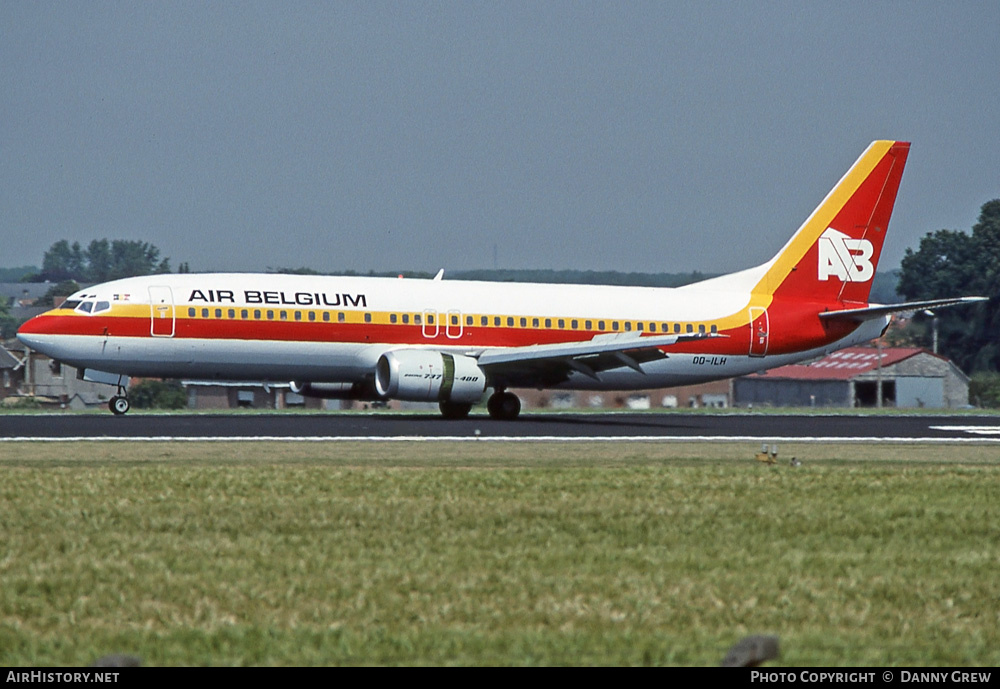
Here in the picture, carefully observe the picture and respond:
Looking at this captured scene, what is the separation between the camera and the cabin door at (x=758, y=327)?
142ft

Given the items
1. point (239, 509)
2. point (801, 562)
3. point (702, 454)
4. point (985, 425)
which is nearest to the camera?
point (801, 562)

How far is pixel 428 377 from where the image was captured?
37.1 m

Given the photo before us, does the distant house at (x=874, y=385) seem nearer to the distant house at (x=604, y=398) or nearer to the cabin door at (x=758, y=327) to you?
the distant house at (x=604, y=398)

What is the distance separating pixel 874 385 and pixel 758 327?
54.7m

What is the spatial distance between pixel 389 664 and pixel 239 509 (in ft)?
24.9

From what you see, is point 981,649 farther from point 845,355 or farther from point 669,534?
point 845,355

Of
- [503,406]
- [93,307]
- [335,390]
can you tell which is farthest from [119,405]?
[503,406]

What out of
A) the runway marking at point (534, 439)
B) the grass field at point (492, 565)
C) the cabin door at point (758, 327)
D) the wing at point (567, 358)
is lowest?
the grass field at point (492, 565)

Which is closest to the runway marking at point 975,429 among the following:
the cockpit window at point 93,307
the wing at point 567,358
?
the wing at point 567,358

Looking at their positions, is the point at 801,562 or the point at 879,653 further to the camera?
the point at 801,562

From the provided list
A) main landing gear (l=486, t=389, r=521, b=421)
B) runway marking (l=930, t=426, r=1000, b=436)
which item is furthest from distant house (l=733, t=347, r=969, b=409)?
main landing gear (l=486, t=389, r=521, b=421)

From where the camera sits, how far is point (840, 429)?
36594mm

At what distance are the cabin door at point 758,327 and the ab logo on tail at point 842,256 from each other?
2.69m

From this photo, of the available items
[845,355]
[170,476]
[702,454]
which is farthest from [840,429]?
[845,355]
